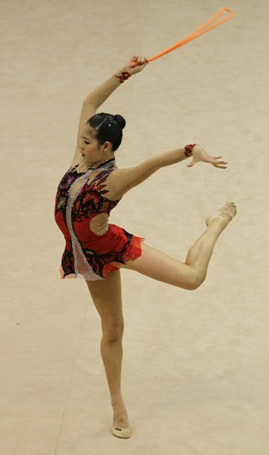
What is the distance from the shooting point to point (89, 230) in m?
3.83

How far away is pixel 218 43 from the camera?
23.7 ft

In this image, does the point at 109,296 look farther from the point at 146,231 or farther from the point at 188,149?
the point at 146,231

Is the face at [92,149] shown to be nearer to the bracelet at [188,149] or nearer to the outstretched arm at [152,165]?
the outstretched arm at [152,165]

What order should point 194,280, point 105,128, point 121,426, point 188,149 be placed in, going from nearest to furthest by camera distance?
point 188,149 < point 105,128 < point 194,280 < point 121,426

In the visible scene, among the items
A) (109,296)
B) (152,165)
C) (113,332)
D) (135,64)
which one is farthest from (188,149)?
(113,332)

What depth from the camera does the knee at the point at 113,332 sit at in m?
4.09

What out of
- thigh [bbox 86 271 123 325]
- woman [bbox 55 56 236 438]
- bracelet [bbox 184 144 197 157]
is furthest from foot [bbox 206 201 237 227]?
bracelet [bbox 184 144 197 157]

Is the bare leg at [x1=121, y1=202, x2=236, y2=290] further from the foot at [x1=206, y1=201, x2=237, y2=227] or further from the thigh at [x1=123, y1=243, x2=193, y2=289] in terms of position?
the foot at [x1=206, y1=201, x2=237, y2=227]

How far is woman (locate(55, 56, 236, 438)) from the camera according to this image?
3.78 meters

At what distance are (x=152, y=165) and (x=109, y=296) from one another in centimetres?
61

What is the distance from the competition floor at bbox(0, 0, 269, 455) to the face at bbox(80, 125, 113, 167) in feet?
3.67

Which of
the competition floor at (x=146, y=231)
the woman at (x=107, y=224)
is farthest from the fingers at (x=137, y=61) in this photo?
the competition floor at (x=146, y=231)

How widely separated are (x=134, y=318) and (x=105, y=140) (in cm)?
129

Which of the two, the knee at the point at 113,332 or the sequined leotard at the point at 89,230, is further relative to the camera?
the knee at the point at 113,332
